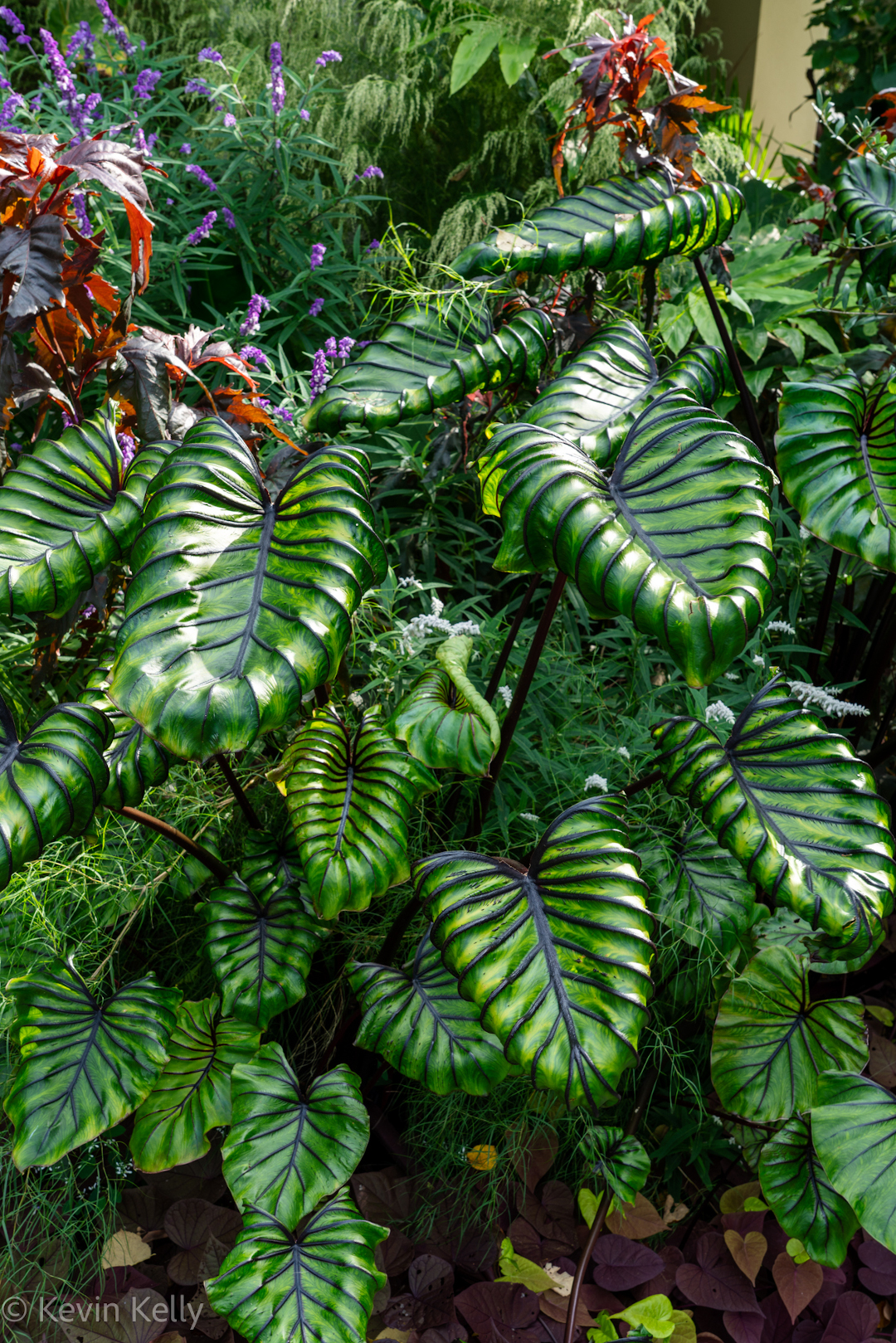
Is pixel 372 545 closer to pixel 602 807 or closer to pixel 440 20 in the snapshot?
pixel 602 807

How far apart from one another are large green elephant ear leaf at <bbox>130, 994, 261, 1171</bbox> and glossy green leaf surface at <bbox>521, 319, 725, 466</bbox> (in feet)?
2.96

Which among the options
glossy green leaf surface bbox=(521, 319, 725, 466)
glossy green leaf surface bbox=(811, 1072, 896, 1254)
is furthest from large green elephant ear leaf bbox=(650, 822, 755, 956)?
glossy green leaf surface bbox=(521, 319, 725, 466)

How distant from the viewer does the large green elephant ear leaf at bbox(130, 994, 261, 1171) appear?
1.19 m

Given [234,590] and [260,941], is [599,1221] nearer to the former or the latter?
[260,941]

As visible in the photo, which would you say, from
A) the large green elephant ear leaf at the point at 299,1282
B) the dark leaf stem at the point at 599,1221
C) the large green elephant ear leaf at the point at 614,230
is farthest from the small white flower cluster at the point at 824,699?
the large green elephant ear leaf at the point at 299,1282

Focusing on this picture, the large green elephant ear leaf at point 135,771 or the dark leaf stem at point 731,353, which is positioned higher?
the dark leaf stem at point 731,353

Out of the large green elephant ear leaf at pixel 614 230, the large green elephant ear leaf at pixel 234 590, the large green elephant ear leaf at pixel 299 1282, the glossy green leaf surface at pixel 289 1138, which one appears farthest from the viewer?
the large green elephant ear leaf at pixel 614 230

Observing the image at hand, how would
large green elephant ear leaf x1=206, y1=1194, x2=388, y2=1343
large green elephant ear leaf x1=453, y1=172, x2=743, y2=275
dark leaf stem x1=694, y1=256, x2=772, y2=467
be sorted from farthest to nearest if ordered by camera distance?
dark leaf stem x1=694, y1=256, x2=772, y2=467
large green elephant ear leaf x1=453, y1=172, x2=743, y2=275
large green elephant ear leaf x1=206, y1=1194, x2=388, y2=1343

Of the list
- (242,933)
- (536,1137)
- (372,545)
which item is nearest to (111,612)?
(242,933)

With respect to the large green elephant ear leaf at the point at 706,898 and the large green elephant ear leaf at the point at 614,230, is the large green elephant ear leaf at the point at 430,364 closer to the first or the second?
the large green elephant ear leaf at the point at 614,230

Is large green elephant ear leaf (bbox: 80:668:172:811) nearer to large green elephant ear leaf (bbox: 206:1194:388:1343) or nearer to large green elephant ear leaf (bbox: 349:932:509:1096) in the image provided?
large green elephant ear leaf (bbox: 349:932:509:1096)

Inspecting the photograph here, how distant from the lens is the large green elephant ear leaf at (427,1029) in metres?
1.10

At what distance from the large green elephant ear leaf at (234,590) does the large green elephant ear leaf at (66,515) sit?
0.37 ft

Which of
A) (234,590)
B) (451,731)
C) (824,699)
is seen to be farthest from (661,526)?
(824,699)
